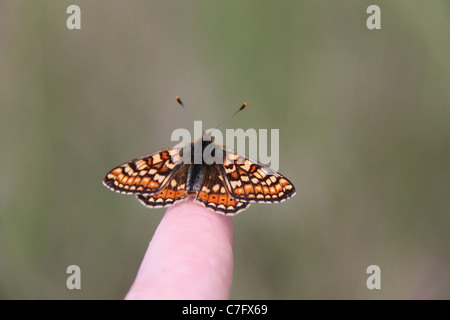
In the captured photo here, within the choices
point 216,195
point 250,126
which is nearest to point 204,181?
point 216,195

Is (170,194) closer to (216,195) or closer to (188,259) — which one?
(216,195)

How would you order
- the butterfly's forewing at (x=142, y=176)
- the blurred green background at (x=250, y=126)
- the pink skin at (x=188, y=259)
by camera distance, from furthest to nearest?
the blurred green background at (x=250, y=126)
the butterfly's forewing at (x=142, y=176)
the pink skin at (x=188, y=259)

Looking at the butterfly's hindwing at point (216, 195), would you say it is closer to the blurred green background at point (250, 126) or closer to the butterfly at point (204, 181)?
the butterfly at point (204, 181)

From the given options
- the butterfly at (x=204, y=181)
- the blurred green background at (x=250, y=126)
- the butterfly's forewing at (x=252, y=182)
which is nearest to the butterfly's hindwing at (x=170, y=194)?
the butterfly at (x=204, y=181)

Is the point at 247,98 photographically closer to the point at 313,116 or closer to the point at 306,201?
the point at 313,116

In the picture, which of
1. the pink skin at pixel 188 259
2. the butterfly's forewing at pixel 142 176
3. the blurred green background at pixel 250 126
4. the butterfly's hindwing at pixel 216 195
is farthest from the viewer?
the blurred green background at pixel 250 126

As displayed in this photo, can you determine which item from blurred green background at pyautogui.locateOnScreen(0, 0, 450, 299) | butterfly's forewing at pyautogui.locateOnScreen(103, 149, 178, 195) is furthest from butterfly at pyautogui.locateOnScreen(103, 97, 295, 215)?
blurred green background at pyautogui.locateOnScreen(0, 0, 450, 299)
